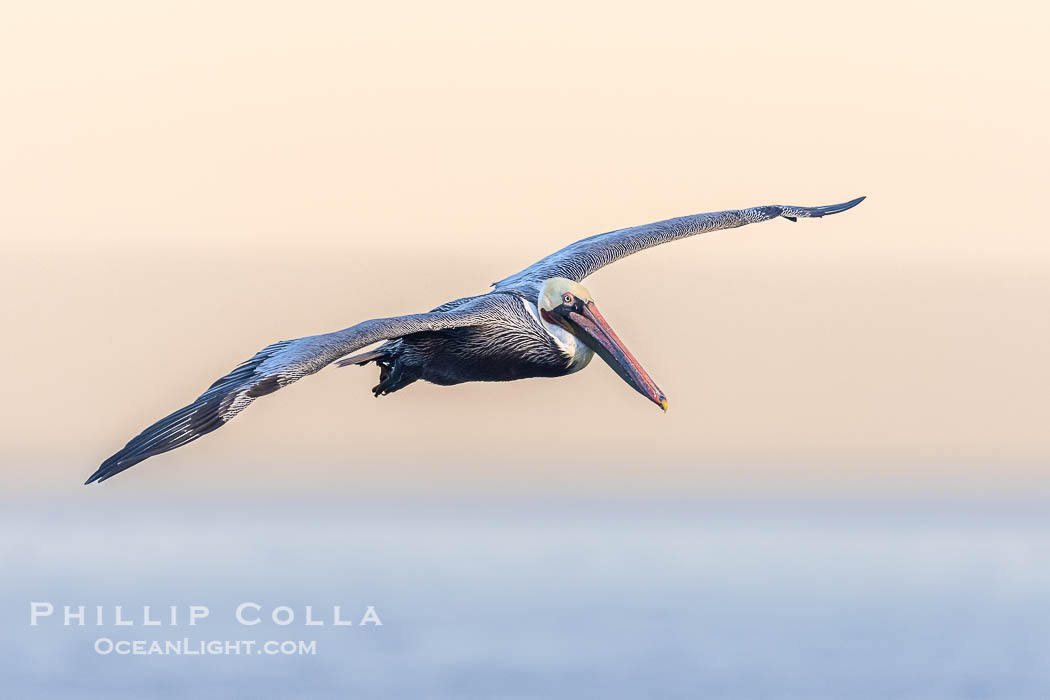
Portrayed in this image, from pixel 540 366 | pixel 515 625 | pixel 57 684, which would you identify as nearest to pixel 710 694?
pixel 515 625

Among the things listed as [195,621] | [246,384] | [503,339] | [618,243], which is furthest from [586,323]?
[195,621]

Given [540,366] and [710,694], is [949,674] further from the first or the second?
[540,366]

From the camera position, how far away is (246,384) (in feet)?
47.5

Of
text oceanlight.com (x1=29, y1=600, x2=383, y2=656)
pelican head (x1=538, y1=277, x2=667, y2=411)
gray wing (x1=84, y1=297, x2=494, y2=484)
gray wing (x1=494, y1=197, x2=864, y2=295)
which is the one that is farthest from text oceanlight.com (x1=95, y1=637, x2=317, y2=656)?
gray wing (x1=84, y1=297, x2=494, y2=484)

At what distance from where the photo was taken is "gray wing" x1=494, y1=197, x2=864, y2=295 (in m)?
18.6

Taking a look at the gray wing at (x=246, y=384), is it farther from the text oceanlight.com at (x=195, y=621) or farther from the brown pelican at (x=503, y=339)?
the text oceanlight.com at (x=195, y=621)

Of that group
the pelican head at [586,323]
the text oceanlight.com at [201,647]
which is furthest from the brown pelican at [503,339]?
the text oceanlight.com at [201,647]

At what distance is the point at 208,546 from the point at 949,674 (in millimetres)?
28588

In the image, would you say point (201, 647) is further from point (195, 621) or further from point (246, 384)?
point (246, 384)

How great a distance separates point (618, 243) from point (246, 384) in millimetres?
6277

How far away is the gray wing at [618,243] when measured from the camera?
18594mm

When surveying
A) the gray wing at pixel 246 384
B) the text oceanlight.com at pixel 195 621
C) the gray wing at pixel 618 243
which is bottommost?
the text oceanlight.com at pixel 195 621

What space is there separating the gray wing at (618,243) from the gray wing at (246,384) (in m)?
3.18

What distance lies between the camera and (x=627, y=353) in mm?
17031
